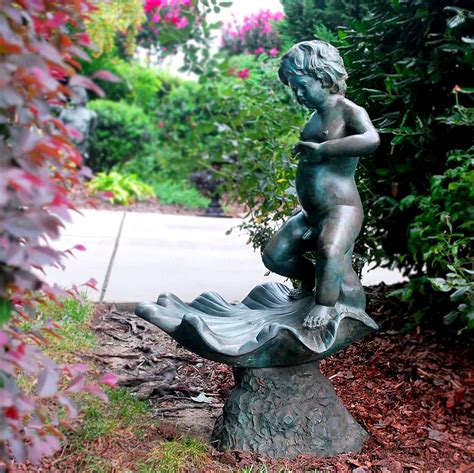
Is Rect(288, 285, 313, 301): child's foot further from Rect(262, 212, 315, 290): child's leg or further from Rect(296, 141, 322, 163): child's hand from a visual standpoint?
Rect(296, 141, 322, 163): child's hand

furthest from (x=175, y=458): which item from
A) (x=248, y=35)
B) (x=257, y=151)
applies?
(x=248, y=35)

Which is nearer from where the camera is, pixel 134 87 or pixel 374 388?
pixel 374 388

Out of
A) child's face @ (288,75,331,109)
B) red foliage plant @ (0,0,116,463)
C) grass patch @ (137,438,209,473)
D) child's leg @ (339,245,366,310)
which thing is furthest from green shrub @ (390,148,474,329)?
red foliage plant @ (0,0,116,463)

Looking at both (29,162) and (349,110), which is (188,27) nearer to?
(349,110)

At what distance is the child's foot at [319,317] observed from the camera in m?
2.68

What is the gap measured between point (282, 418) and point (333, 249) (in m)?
0.74

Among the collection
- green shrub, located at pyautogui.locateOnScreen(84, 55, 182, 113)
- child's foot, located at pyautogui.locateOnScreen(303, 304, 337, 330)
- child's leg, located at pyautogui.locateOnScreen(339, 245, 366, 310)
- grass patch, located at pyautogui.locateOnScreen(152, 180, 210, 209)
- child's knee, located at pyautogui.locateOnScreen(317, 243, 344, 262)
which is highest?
child's knee, located at pyautogui.locateOnScreen(317, 243, 344, 262)

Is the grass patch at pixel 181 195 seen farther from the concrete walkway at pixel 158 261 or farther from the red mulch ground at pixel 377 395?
the red mulch ground at pixel 377 395

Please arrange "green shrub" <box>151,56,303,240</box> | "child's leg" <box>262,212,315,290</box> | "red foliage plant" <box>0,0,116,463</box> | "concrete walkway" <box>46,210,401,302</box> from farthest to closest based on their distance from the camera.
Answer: "concrete walkway" <box>46,210,401,302</box>
"green shrub" <box>151,56,303,240</box>
"child's leg" <box>262,212,315,290</box>
"red foliage plant" <box>0,0,116,463</box>

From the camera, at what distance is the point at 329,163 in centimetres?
275

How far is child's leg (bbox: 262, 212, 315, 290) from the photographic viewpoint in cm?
296

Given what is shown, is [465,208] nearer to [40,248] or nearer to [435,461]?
[435,461]

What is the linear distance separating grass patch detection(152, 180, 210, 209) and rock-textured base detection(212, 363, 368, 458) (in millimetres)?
8380

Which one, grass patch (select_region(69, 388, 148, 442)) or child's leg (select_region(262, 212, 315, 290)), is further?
child's leg (select_region(262, 212, 315, 290))
